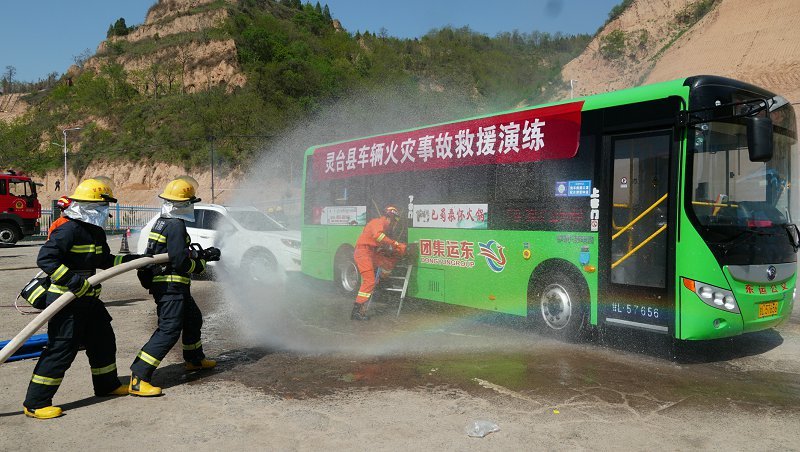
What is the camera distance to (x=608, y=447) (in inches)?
160

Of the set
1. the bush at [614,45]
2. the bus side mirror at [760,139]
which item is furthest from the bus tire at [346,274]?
the bush at [614,45]

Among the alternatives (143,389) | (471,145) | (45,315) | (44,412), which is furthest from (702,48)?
(44,412)

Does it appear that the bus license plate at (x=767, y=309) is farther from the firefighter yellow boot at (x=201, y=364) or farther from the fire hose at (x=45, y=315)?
the fire hose at (x=45, y=315)

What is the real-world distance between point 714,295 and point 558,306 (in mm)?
1842

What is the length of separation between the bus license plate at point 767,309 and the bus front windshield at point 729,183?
828mm

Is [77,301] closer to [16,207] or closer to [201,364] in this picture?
[201,364]

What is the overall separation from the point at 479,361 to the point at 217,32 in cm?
8769

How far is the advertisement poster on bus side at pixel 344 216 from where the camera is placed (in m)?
11.1

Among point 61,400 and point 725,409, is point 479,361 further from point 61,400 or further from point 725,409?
point 61,400

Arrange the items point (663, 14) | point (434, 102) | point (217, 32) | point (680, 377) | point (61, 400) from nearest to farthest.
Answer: point (61, 400) → point (680, 377) → point (663, 14) → point (434, 102) → point (217, 32)

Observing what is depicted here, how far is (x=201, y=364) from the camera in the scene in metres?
6.16

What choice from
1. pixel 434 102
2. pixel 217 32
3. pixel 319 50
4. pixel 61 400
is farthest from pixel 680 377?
pixel 319 50

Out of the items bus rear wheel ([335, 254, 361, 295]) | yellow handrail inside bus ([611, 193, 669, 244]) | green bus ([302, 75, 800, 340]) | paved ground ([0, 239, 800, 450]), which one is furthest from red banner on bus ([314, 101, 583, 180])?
paved ground ([0, 239, 800, 450])

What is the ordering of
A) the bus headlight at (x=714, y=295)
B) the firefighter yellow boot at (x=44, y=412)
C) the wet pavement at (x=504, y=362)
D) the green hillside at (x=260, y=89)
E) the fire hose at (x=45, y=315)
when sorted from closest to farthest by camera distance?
the fire hose at (x=45, y=315), the firefighter yellow boot at (x=44, y=412), the wet pavement at (x=504, y=362), the bus headlight at (x=714, y=295), the green hillside at (x=260, y=89)
